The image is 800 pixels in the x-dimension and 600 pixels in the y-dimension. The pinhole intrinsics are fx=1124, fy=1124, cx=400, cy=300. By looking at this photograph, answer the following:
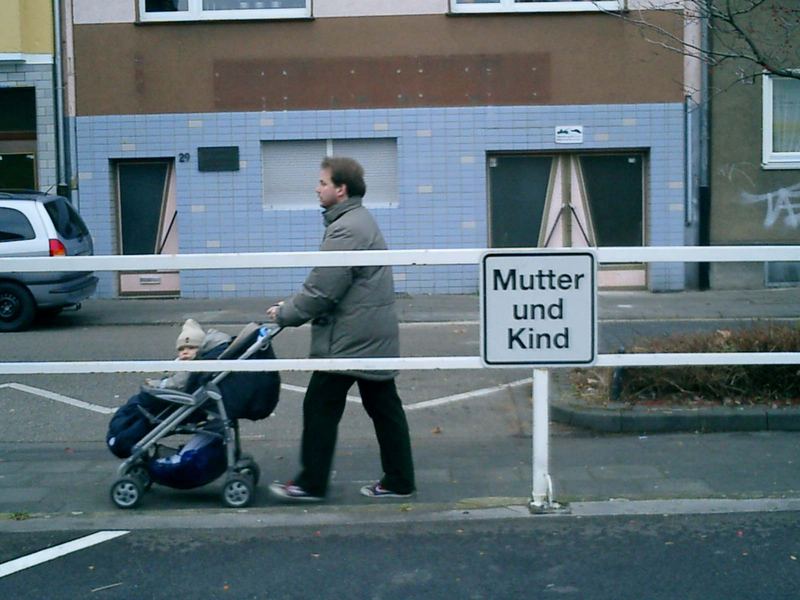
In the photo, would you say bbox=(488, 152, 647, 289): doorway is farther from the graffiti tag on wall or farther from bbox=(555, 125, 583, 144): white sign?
the graffiti tag on wall

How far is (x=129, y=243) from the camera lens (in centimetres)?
1756

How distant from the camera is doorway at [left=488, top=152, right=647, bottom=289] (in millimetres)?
17141

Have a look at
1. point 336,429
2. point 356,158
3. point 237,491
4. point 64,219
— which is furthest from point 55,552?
point 356,158

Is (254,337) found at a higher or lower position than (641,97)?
lower

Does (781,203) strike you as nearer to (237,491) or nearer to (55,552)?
(237,491)

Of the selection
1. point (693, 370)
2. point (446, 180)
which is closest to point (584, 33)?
point (446, 180)

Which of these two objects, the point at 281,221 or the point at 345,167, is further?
the point at 281,221

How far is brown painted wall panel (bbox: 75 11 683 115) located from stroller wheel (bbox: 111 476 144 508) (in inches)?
450

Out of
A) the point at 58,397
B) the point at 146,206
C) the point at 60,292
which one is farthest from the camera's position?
the point at 146,206

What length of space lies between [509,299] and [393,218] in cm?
1122

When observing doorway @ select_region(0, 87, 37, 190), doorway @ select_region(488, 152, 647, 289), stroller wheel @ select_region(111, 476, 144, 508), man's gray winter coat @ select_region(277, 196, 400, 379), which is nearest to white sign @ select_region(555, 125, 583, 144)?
doorway @ select_region(488, 152, 647, 289)

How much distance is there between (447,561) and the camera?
17.4ft

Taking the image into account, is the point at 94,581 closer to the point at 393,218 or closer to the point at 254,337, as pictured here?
the point at 254,337

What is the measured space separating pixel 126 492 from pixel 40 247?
8.23m
